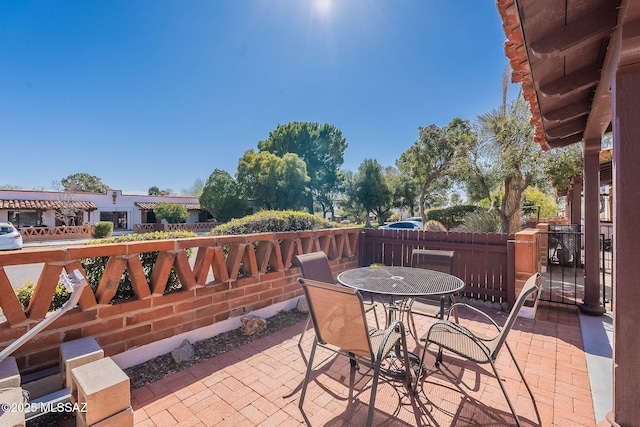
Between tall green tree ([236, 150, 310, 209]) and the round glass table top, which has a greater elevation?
tall green tree ([236, 150, 310, 209])

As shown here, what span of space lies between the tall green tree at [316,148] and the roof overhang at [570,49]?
81.8ft

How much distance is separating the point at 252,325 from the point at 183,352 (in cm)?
79

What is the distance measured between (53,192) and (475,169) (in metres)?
30.4

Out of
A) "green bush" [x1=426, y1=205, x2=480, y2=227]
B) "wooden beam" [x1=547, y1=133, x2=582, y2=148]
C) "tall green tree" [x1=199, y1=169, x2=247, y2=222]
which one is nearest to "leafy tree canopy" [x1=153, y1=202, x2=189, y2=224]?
"tall green tree" [x1=199, y1=169, x2=247, y2=222]

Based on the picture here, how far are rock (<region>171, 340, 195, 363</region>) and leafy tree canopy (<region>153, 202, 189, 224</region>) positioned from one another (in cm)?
2522

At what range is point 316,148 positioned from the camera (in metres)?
29.2

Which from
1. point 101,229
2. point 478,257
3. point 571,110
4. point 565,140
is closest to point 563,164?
point 565,140

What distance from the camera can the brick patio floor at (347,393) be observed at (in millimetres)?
1966

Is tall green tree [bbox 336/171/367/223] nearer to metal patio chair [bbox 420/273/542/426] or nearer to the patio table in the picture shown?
the patio table

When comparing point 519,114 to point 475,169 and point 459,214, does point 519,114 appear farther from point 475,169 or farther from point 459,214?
point 459,214

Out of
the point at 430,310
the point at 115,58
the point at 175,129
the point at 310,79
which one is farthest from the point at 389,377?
the point at 175,129

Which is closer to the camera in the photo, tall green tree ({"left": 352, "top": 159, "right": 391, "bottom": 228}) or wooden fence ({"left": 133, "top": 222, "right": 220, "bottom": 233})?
wooden fence ({"left": 133, "top": 222, "right": 220, "bottom": 233})

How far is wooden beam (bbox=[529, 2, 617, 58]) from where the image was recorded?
155cm

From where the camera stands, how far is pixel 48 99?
20.7 meters
